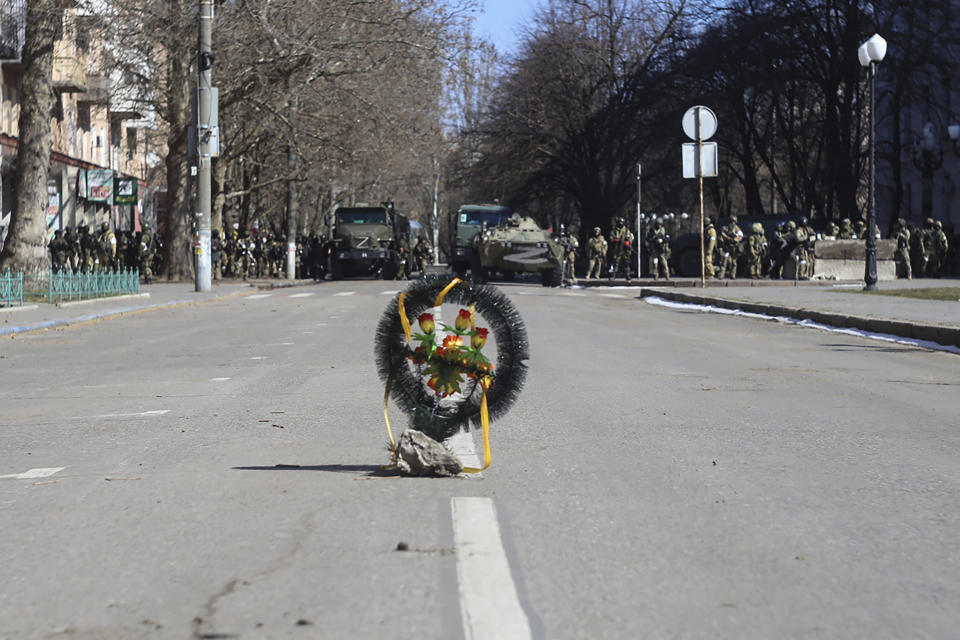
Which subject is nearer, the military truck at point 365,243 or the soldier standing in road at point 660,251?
the soldier standing in road at point 660,251

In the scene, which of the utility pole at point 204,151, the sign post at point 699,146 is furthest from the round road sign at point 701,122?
the utility pole at point 204,151

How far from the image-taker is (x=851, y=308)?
21.0 meters

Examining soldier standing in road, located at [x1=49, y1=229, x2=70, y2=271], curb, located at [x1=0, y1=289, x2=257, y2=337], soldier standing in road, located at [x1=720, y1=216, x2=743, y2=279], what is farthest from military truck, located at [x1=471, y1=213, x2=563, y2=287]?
soldier standing in road, located at [x1=49, y1=229, x2=70, y2=271]

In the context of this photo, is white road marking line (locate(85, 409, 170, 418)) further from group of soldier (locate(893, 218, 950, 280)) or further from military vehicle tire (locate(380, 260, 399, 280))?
military vehicle tire (locate(380, 260, 399, 280))

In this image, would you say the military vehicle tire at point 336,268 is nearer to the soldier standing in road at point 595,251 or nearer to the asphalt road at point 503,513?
the soldier standing in road at point 595,251

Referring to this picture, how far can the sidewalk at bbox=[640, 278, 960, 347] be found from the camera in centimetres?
1664

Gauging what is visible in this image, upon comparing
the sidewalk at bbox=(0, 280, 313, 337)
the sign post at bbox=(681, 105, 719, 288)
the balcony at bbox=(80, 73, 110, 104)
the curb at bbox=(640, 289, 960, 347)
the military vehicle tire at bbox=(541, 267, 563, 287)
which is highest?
the balcony at bbox=(80, 73, 110, 104)

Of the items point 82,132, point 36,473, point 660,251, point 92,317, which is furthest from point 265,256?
point 36,473

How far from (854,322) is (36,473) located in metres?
13.9

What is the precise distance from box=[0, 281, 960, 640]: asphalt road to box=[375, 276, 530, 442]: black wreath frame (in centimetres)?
29

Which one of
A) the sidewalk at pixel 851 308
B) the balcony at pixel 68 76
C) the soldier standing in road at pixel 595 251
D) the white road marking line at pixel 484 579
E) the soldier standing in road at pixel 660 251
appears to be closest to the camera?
the white road marking line at pixel 484 579

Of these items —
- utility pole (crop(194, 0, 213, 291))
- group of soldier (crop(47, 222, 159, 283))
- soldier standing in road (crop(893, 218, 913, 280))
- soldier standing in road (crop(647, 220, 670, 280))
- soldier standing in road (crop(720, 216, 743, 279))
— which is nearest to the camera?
utility pole (crop(194, 0, 213, 291))

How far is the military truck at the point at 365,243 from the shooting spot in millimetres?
49688

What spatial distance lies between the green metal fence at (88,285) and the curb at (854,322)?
11.3m
